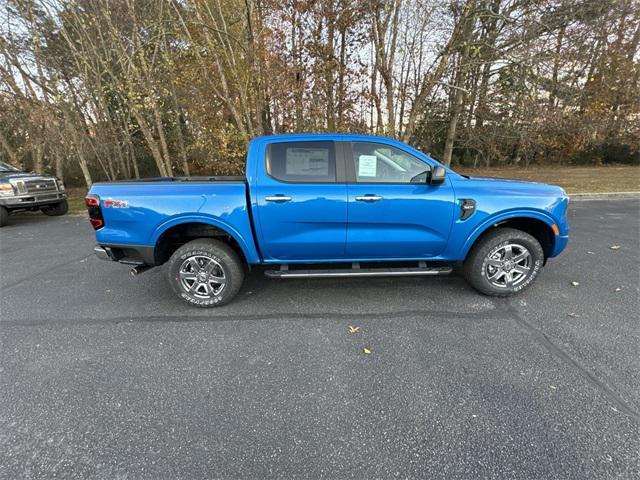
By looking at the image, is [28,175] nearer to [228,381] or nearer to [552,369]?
[228,381]

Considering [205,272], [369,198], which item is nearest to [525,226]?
[369,198]

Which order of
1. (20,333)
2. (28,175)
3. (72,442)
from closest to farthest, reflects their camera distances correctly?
(72,442)
(20,333)
(28,175)

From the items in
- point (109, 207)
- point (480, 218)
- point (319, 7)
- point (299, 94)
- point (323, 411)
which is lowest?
point (323, 411)

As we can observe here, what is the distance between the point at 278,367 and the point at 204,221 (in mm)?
1679

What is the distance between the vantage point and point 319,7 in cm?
894

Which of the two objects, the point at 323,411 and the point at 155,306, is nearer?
the point at 323,411

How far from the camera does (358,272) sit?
3.32m

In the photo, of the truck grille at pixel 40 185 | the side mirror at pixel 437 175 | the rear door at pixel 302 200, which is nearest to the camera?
the side mirror at pixel 437 175

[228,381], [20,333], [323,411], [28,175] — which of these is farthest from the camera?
[28,175]

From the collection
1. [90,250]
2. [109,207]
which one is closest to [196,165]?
[90,250]

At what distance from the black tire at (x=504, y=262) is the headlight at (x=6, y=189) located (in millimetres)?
10600

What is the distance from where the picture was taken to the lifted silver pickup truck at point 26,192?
25.1 ft

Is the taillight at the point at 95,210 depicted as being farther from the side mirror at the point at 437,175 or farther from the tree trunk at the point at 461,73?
the tree trunk at the point at 461,73

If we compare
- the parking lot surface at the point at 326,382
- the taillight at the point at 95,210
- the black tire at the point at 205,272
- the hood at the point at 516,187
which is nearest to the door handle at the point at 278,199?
the black tire at the point at 205,272
